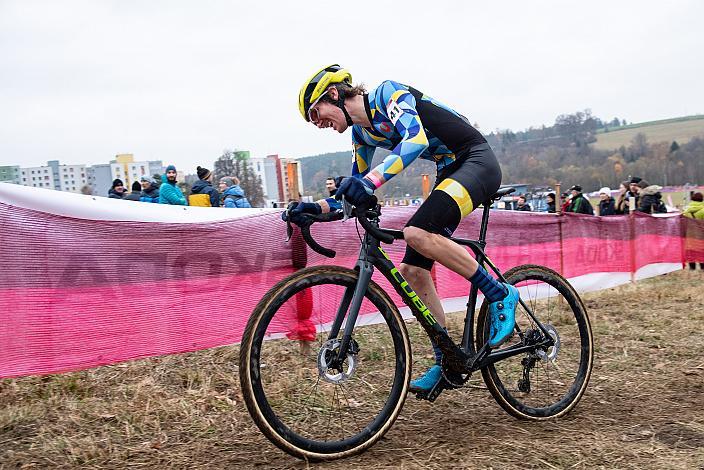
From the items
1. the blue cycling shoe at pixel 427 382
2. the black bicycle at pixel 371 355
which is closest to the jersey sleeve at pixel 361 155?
the black bicycle at pixel 371 355

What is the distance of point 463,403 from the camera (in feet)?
14.5

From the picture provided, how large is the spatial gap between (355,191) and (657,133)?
108 meters

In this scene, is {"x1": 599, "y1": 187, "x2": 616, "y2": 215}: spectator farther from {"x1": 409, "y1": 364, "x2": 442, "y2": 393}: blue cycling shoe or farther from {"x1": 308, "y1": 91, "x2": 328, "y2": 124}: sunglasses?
{"x1": 308, "y1": 91, "x2": 328, "y2": 124}: sunglasses

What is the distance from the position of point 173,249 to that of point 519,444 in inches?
108

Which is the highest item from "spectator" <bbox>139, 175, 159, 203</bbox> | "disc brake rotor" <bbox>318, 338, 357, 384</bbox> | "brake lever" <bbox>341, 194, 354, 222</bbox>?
"spectator" <bbox>139, 175, 159, 203</bbox>

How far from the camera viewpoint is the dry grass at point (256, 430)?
3375 millimetres

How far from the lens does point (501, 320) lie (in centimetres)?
388

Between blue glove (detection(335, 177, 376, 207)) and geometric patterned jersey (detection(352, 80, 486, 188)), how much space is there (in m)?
0.07

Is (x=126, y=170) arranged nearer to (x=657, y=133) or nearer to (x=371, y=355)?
(x=657, y=133)

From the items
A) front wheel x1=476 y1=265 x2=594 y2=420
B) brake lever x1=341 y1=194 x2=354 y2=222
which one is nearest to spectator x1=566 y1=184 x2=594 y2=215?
front wheel x1=476 y1=265 x2=594 y2=420

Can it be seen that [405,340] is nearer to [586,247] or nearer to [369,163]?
[369,163]

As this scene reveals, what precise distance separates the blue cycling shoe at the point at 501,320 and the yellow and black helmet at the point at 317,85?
1612mm

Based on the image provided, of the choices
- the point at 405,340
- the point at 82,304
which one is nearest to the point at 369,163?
the point at 405,340

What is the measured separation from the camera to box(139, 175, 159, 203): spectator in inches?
382
